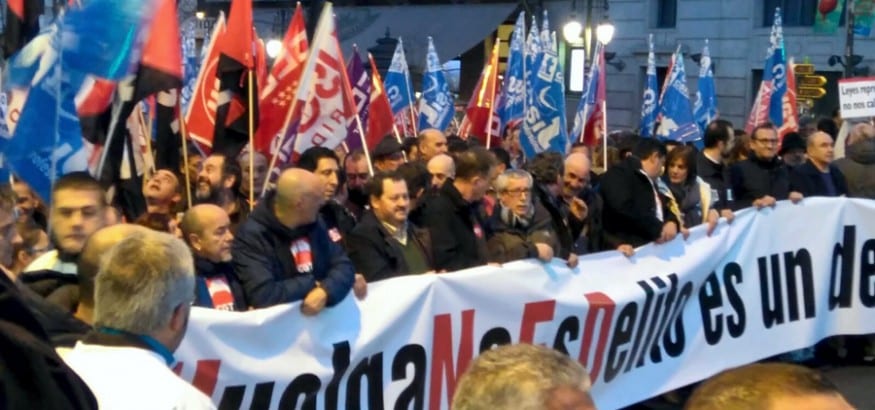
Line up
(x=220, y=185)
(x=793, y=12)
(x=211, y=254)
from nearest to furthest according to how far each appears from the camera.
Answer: (x=211, y=254) < (x=220, y=185) < (x=793, y=12)

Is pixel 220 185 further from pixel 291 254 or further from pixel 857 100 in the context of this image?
pixel 857 100

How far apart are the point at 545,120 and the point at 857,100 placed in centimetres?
320

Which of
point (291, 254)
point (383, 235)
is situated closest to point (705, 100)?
point (383, 235)

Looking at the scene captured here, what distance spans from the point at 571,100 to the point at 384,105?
2262 centimetres

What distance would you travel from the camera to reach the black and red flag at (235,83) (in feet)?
25.9

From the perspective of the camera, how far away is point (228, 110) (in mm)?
7887

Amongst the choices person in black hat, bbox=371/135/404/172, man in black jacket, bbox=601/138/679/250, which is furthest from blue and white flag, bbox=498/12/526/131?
man in black jacket, bbox=601/138/679/250

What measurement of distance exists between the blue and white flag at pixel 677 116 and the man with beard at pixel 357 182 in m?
5.97

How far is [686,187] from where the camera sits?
8.59 meters

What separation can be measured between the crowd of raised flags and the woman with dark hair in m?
2.09

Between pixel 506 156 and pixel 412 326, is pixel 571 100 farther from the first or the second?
pixel 412 326

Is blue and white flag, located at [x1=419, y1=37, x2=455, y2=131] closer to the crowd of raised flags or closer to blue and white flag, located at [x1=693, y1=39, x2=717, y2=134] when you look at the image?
the crowd of raised flags

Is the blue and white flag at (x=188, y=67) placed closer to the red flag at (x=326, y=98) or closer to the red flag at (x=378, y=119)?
the red flag at (x=378, y=119)

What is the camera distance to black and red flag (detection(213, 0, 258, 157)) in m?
7.88
